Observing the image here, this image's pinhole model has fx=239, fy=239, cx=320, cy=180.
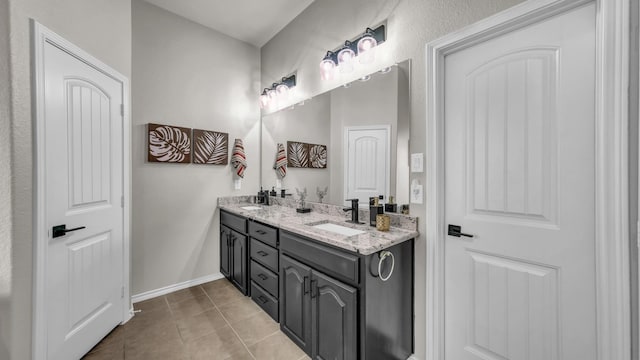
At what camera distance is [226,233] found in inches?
110

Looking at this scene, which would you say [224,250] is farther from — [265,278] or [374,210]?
[374,210]

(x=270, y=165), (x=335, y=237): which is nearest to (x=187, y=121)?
(x=270, y=165)

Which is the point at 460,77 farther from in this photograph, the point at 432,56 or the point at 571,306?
the point at 571,306

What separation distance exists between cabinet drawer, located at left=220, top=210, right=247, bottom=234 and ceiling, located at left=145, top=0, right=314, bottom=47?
225cm

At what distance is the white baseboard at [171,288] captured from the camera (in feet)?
8.07

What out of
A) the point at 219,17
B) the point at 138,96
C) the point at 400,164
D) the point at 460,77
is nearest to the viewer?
the point at 460,77

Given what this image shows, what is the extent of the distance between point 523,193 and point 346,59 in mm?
1585

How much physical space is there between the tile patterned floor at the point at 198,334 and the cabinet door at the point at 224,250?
1.24ft

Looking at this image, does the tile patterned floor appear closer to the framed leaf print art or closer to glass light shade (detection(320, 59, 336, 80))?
the framed leaf print art

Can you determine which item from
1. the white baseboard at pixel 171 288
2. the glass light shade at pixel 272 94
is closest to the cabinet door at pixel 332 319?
the white baseboard at pixel 171 288

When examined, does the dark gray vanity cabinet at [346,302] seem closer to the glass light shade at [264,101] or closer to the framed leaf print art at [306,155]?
the framed leaf print art at [306,155]

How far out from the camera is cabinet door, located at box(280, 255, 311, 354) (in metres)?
1.63

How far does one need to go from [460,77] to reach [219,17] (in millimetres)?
2671

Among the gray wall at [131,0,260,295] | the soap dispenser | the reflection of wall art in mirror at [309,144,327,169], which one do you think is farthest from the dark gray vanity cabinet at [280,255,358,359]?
the gray wall at [131,0,260,295]
